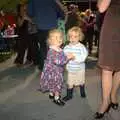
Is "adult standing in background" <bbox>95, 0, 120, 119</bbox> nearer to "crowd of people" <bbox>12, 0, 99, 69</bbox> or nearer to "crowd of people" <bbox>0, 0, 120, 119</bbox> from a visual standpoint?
"crowd of people" <bbox>0, 0, 120, 119</bbox>

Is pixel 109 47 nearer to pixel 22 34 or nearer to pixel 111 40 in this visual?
pixel 111 40

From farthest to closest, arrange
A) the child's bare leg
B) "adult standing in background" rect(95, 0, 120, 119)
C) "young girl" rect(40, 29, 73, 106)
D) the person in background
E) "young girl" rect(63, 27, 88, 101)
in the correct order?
the person in background → the child's bare leg → "young girl" rect(63, 27, 88, 101) → "young girl" rect(40, 29, 73, 106) → "adult standing in background" rect(95, 0, 120, 119)

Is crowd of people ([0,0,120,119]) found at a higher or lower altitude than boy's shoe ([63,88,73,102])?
higher

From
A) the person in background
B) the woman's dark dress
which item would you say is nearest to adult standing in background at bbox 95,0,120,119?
the woman's dark dress

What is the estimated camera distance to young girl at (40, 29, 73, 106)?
7.25 metres

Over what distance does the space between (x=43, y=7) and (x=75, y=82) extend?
2547 mm

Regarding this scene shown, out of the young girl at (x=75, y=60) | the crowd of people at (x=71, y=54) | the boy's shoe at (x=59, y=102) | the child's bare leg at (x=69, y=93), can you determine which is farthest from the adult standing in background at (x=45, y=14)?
the boy's shoe at (x=59, y=102)

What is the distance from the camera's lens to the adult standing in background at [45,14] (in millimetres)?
9617

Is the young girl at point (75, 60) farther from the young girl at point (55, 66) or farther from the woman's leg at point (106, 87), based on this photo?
the woman's leg at point (106, 87)

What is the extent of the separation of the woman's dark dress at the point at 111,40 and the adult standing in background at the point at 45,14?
3277 mm

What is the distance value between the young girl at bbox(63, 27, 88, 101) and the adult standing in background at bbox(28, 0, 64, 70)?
206cm

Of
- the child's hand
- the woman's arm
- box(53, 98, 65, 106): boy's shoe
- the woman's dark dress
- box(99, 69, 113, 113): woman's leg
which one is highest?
the woman's arm

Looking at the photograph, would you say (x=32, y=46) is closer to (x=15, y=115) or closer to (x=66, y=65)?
(x=66, y=65)

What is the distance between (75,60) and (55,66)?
1.07 feet
